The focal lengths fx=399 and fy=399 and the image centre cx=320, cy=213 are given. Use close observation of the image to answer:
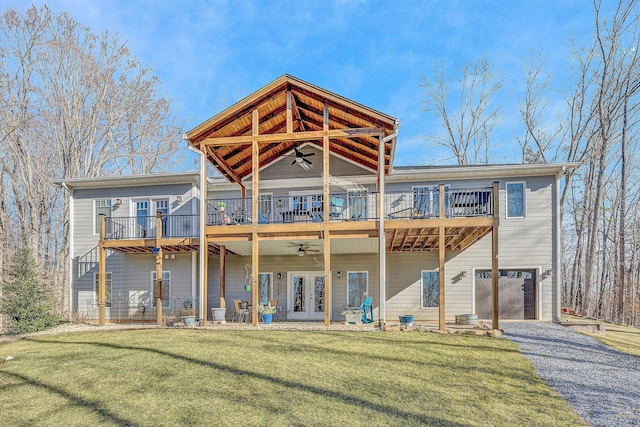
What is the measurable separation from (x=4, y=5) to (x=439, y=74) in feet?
81.3

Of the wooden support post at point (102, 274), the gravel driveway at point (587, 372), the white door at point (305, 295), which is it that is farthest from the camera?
the white door at point (305, 295)

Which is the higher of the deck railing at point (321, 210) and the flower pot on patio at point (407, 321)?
the deck railing at point (321, 210)

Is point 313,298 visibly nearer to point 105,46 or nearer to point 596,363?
point 596,363

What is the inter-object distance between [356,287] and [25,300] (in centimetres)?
1042

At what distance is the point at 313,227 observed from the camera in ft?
36.0

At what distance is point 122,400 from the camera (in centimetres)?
558

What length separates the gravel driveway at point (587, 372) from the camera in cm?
535

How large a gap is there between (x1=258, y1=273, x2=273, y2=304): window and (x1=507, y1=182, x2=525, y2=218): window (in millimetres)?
8543

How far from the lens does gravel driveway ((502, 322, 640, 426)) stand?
535 centimetres

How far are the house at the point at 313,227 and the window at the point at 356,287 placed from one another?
0.04 metres

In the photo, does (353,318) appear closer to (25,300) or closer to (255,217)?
(255,217)

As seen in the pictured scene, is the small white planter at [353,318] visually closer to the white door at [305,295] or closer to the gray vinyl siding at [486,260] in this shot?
the gray vinyl siding at [486,260]

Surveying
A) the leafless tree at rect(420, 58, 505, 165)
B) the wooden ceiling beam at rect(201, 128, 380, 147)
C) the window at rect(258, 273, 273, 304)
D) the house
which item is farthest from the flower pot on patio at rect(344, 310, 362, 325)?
the leafless tree at rect(420, 58, 505, 165)

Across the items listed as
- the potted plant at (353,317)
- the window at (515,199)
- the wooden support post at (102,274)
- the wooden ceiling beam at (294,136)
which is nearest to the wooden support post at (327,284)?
the potted plant at (353,317)
